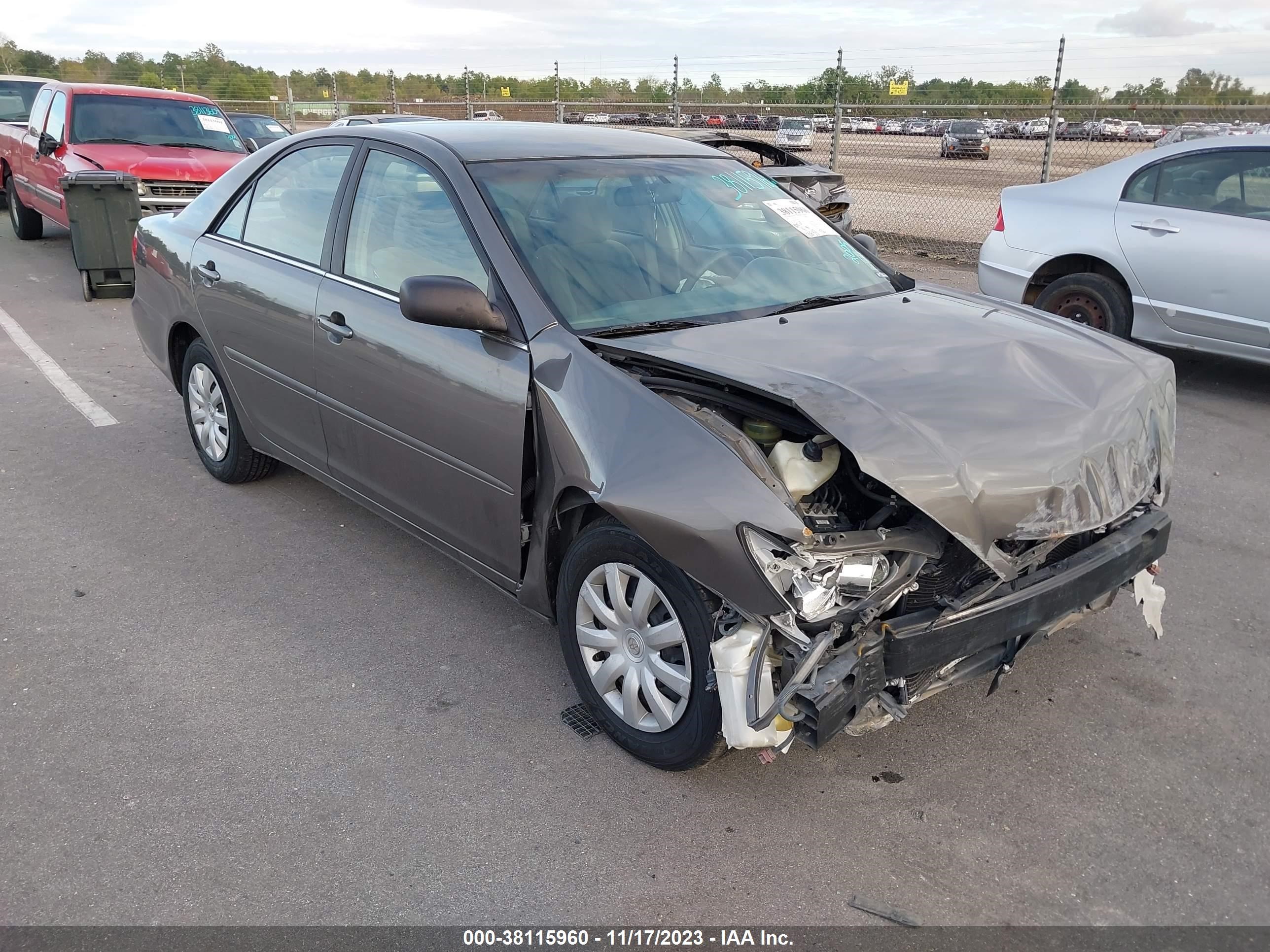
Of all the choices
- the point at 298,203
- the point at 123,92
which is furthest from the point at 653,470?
the point at 123,92

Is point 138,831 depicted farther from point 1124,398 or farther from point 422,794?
point 1124,398

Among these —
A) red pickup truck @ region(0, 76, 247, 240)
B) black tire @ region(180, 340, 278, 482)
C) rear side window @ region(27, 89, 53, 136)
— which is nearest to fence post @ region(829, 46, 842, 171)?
red pickup truck @ region(0, 76, 247, 240)

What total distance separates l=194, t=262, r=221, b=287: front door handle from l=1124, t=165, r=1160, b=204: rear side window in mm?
5886

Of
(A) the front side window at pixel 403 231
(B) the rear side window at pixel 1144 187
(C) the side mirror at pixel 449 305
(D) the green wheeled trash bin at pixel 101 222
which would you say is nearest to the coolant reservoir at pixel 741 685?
(C) the side mirror at pixel 449 305

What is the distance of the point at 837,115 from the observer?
568 inches

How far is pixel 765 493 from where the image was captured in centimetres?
255

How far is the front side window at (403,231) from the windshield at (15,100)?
13.7 metres

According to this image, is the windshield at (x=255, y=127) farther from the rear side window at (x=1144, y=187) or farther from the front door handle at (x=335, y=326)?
the front door handle at (x=335, y=326)

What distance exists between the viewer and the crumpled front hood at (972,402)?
8.53ft

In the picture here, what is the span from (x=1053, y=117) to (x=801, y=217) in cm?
941

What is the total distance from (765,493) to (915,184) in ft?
52.8

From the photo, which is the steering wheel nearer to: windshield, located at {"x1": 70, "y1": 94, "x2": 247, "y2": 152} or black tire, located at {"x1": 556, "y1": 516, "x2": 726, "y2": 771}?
black tire, located at {"x1": 556, "y1": 516, "x2": 726, "y2": 771}

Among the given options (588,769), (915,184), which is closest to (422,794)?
(588,769)

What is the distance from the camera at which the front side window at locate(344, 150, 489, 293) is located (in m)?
3.48
